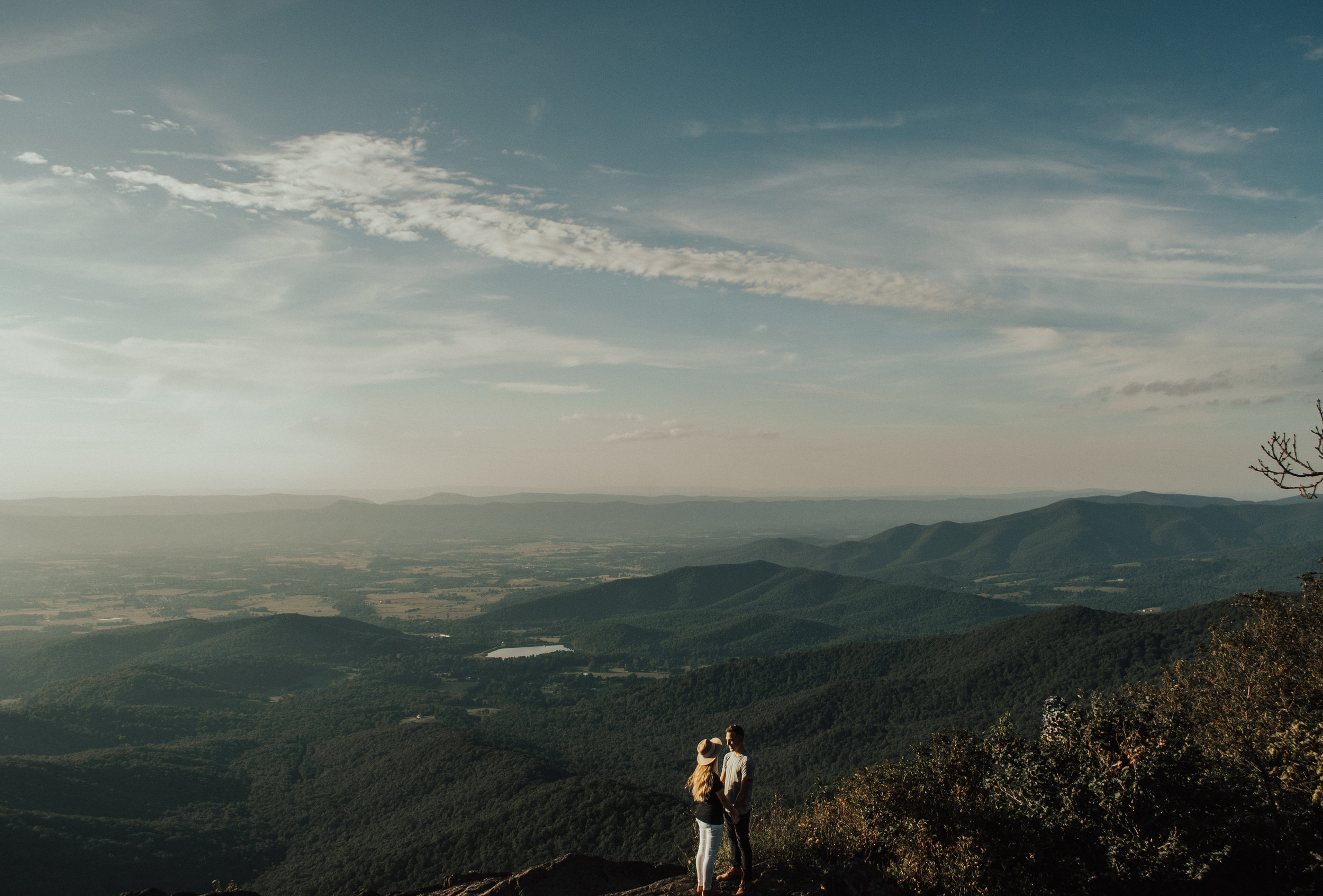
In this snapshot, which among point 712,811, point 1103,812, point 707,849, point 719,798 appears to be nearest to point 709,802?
point 712,811

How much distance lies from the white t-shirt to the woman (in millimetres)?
173

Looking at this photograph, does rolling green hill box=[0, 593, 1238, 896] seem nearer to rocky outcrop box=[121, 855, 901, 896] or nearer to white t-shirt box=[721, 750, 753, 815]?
rocky outcrop box=[121, 855, 901, 896]

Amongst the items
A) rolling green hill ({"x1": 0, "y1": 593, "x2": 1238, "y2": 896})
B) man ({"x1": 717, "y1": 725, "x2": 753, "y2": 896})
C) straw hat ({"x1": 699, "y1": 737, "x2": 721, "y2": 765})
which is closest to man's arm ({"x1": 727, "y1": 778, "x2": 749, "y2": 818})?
man ({"x1": 717, "y1": 725, "x2": 753, "y2": 896})

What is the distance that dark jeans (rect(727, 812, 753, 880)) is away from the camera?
14.8 m

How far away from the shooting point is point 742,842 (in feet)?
49.5

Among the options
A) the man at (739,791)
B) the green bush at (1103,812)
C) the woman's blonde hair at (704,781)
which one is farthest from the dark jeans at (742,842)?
the green bush at (1103,812)

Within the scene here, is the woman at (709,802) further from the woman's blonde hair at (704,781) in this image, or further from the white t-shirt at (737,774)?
the white t-shirt at (737,774)

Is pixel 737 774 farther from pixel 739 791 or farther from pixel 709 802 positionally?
pixel 709 802

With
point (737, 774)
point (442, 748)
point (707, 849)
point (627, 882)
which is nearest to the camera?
point (737, 774)

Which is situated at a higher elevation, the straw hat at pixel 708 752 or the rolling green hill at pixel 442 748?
the straw hat at pixel 708 752

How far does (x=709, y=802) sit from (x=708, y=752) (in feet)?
3.85

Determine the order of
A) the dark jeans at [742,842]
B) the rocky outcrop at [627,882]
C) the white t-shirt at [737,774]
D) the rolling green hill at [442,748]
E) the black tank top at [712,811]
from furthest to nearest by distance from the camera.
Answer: the rolling green hill at [442,748] → the rocky outcrop at [627,882] → the dark jeans at [742,842] → the black tank top at [712,811] → the white t-shirt at [737,774]

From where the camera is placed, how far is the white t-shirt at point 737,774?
13953mm

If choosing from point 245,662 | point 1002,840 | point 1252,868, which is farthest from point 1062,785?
point 245,662
